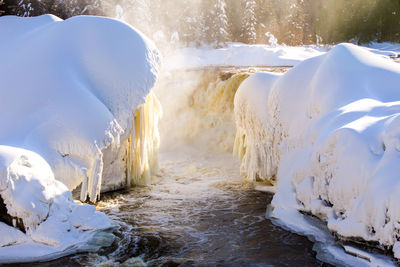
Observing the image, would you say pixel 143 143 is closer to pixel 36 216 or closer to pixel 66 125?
pixel 66 125

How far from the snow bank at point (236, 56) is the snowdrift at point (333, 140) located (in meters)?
11.1

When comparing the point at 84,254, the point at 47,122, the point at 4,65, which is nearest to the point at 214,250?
the point at 84,254

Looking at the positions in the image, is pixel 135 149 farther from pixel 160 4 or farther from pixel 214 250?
pixel 160 4

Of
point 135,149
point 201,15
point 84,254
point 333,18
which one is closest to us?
point 84,254

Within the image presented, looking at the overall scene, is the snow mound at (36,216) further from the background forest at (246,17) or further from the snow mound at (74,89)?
the background forest at (246,17)

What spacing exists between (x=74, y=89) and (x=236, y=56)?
1728 cm

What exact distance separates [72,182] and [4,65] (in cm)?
281

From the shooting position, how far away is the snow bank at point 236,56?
2058cm

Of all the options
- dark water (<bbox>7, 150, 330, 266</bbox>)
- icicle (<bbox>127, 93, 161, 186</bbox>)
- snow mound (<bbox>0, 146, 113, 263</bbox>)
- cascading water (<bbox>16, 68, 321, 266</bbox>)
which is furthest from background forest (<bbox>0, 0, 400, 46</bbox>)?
snow mound (<bbox>0, 146, 113, 263</bbox>)

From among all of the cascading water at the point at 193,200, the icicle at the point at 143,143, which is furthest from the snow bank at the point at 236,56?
the icicle at the point at 143,143

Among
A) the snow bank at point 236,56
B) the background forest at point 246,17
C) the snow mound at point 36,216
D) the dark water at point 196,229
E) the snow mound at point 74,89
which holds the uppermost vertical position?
the background forest at point 246,17

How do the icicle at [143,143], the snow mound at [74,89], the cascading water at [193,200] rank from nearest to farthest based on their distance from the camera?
the cascading water at [193,200], the snow mound at [74,89], the icicle at [143,143]

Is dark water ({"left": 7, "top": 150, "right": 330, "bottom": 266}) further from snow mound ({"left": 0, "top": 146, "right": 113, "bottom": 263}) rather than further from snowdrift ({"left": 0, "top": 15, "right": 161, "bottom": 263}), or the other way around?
snowdrift ({"left": 0, "top": 15, "right": 161, "bottom": 263})

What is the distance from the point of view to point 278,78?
28.3ft
